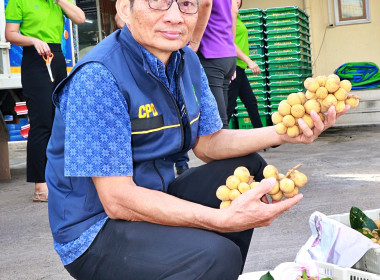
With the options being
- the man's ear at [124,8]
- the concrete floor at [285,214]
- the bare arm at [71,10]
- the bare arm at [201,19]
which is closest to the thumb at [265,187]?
the man's ear at [124,8]

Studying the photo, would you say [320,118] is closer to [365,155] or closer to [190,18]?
[190,18]

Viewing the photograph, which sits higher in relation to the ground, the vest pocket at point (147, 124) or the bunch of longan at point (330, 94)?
the bunch of longan at point (330, 94)

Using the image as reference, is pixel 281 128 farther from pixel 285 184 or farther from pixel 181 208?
pixel 181 208

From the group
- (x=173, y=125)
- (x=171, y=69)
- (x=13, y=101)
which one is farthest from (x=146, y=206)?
(x=13, y=101)

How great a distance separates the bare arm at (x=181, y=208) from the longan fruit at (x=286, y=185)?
2.3 inches

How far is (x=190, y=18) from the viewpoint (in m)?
2.05

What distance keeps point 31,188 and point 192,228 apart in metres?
4.38

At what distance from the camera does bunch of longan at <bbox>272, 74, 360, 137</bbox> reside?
2.04 m

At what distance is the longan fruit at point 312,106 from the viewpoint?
2.04 metres

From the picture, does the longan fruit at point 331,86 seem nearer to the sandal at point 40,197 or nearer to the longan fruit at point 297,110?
the longan fruit at point 297,110

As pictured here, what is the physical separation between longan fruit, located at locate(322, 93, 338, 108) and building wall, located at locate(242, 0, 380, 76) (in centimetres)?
1167

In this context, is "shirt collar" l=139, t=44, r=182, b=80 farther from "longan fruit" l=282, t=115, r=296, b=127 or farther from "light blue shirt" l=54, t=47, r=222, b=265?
"longan fruit" l=282, t=115, r=296, b=127

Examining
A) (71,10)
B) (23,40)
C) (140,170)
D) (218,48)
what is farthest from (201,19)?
(140,170)

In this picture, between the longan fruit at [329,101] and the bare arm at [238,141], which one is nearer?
the longan fruit at [329,101]
